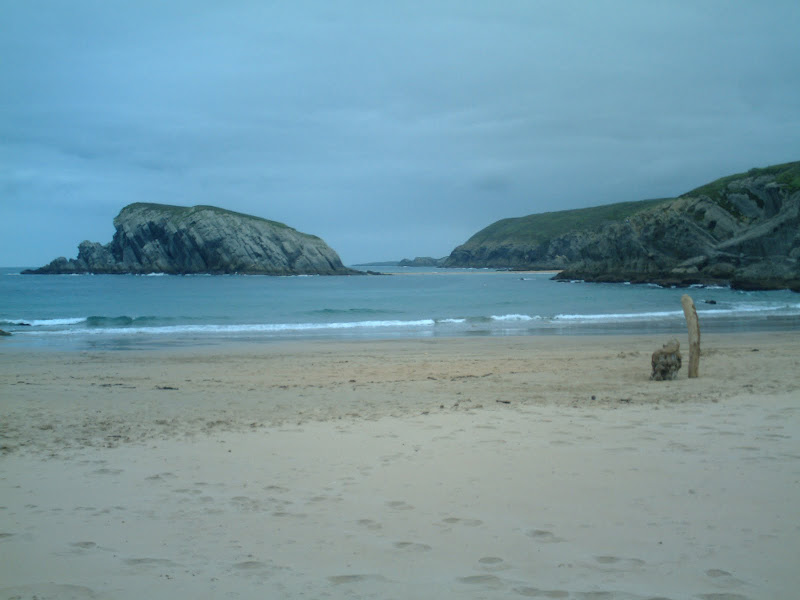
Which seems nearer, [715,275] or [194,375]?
[194,375]

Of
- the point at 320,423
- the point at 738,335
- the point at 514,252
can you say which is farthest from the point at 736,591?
the point at 514,252

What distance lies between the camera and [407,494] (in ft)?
16.3

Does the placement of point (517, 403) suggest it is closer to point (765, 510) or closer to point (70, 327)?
point (765, 510)

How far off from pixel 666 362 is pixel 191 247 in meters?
112

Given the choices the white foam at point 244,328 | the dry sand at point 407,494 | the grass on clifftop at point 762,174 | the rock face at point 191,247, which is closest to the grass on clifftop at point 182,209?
the rock face at point 191,247

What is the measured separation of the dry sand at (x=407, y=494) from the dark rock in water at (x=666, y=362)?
1.02 meters

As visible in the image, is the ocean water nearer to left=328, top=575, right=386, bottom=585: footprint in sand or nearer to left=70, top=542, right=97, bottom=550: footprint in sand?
left=70, top=542, right=97, bottom=550: footprint in sand

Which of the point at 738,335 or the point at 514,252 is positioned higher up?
the point at 514,252

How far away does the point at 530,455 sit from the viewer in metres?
5.93

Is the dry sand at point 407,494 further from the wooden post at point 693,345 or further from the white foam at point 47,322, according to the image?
the white foam at point 47,322

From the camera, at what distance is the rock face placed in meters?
113

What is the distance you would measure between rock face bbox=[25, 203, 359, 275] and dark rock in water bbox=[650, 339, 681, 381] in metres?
106

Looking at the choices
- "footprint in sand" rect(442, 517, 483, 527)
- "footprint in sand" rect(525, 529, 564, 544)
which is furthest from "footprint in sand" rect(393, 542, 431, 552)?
"footprint in sand" rect(525, 529, 564, 544)

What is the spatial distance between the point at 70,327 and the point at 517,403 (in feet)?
84.6
